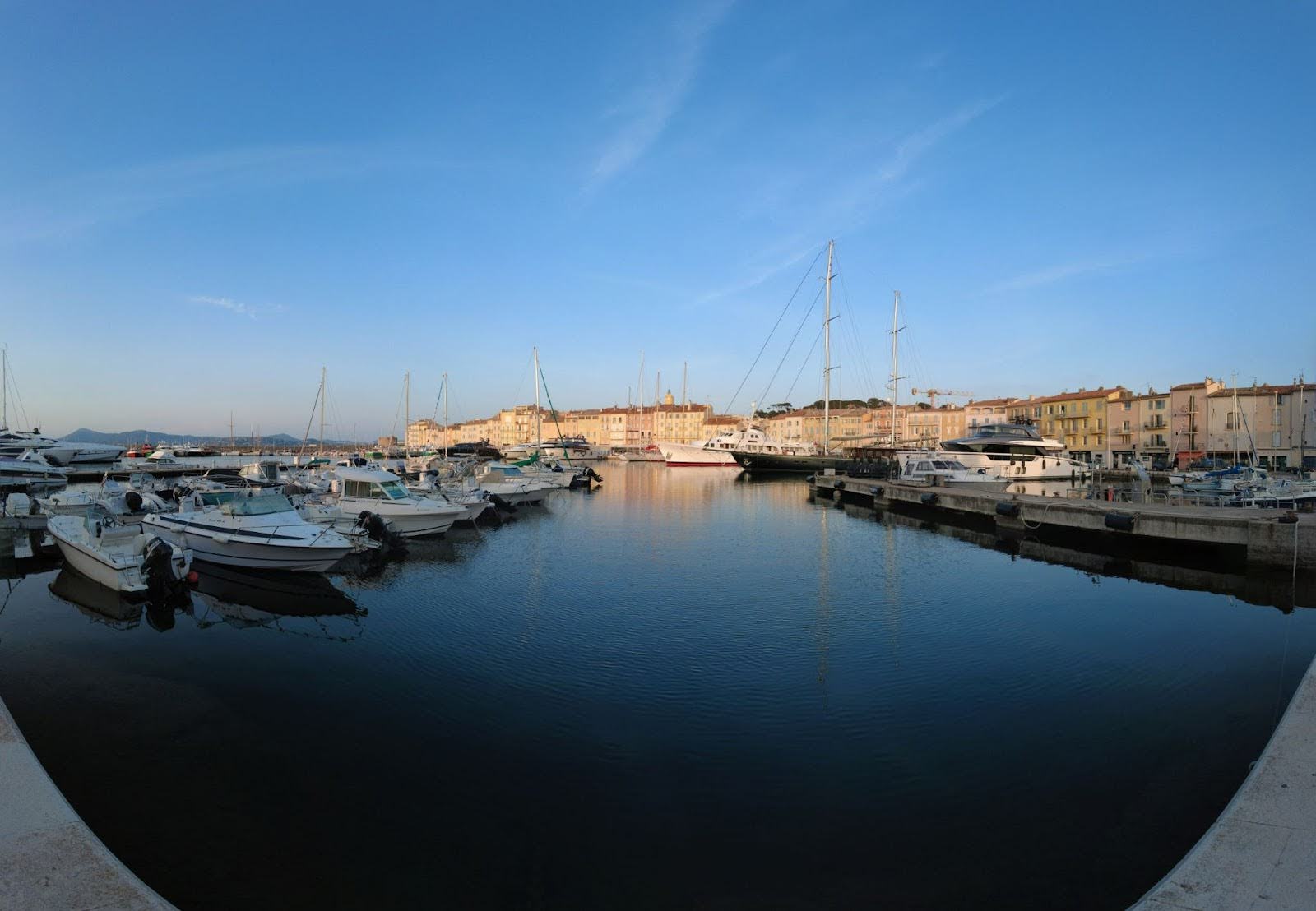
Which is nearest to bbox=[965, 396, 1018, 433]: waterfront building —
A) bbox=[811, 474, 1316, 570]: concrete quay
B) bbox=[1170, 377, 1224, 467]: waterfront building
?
bbox=[1170, 377, 1224, 467]: waterfront building

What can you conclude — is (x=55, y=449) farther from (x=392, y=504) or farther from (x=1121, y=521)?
(x=1121, y=521)

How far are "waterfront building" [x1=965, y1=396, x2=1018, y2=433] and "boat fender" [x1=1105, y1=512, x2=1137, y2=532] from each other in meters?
73.2

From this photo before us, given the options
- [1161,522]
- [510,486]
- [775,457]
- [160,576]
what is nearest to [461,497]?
[510,486]

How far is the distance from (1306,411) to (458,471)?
66.4 metres

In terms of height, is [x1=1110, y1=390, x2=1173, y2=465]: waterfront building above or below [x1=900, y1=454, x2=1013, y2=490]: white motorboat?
above

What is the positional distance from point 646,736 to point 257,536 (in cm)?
1231

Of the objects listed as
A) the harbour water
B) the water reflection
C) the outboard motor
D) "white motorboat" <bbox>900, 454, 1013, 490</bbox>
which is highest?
"white motorboat" <bbox>900, 454, 1013, 490</bbox>

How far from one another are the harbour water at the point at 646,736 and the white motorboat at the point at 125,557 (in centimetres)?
64

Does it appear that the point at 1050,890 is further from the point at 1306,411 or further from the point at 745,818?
the point at 1306,411

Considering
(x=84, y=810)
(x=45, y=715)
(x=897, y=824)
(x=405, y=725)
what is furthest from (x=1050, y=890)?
(x=45, y=715)

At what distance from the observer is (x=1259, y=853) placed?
4.29 m

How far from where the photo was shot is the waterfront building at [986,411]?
9181cm

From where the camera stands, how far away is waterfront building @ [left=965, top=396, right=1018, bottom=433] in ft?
301

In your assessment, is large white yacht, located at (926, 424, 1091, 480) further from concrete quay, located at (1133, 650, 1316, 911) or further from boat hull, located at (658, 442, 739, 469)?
concrete quay, located at (1133, 650, 1316, 911)
